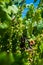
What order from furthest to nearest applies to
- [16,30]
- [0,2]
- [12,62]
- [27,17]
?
[27,17], [16,30], [0,2], [12,62]

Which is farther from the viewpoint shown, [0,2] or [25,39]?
[25,39]

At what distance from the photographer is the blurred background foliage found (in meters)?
1.54

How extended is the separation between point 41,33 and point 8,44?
516mm

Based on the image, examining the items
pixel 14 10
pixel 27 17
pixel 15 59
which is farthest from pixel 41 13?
pixel 15 59

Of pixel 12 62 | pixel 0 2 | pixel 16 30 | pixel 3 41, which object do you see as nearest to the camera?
pixel 12 62

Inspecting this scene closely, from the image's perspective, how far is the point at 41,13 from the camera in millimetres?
2443

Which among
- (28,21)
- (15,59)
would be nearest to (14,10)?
(28,21)

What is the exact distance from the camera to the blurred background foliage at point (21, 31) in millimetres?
1538

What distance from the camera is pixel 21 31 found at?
6.81 feet

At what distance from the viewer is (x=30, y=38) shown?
2.40 metres

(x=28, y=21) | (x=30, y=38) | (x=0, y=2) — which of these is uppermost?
(x=0, y=2)

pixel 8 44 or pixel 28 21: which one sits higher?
pixel 28 21

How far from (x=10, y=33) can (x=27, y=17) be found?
0.60 m

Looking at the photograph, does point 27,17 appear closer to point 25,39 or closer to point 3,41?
point 25,39
